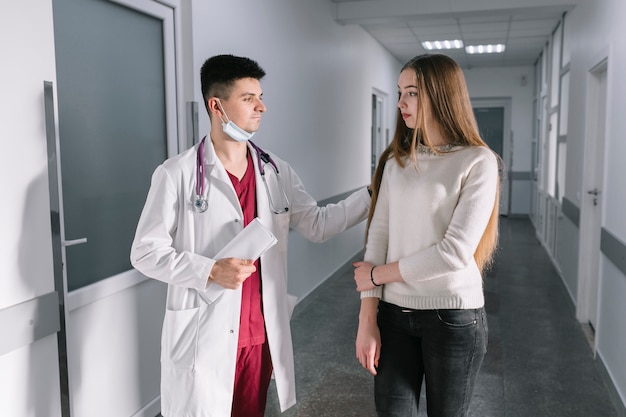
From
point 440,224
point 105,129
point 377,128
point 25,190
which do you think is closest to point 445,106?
point 440,224

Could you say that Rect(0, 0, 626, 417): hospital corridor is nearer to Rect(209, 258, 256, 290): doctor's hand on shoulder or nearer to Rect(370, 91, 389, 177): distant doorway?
Rect(209, 258, 256, 290): doctor's hand on shoulder

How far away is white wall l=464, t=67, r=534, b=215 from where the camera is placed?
9.46 meters

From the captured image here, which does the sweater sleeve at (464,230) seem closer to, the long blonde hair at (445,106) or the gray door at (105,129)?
the long blonde hair at (445,106)

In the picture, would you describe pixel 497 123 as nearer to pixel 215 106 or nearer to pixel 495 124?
pixel 495 124

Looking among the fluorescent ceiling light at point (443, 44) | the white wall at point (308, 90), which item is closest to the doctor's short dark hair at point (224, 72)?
the white wall at point (308, 90)

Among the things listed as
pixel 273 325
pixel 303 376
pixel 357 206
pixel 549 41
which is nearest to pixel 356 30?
pixel 549 41

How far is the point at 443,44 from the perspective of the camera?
24.2ft

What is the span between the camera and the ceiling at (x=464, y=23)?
4.57 metres

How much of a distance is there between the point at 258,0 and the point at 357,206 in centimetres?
198

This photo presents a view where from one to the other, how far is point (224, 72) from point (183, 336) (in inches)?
31.6

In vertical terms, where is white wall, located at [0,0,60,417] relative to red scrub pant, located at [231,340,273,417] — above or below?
above

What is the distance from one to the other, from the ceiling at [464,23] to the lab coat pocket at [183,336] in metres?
3.87

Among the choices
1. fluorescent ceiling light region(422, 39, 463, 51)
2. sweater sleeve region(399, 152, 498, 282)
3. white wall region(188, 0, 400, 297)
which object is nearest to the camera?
sweater sleeve region(399, 152, 498, 282)

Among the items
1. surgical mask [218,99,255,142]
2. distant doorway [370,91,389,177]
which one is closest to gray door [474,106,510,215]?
distant doorway [370,91,389,177]
